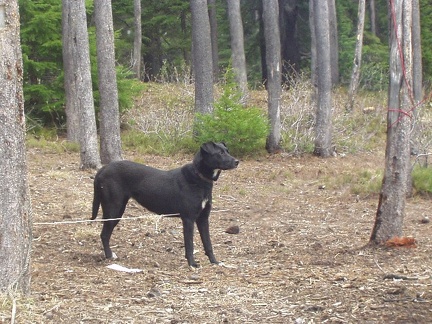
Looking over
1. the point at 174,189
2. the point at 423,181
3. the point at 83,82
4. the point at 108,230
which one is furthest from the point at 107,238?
the point at 423,181

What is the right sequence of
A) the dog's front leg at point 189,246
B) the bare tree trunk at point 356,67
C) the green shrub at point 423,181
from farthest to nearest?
the bare tree trunk at point 356,67, the green shrub at point 423,181, the dog's front leg at point 189,246

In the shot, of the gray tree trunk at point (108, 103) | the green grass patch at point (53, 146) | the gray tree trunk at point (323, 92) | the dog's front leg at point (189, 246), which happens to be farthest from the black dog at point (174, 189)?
the gray tree trunk at point (323, 92)

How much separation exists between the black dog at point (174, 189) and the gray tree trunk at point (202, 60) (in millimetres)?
9952

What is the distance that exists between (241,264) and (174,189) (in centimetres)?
121

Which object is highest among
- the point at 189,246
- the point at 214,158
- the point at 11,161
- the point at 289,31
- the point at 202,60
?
the point at 289,31

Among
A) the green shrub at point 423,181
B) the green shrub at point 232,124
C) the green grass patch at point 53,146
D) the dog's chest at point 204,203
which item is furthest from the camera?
the green grass patch at point 53,146

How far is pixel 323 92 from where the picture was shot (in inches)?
720

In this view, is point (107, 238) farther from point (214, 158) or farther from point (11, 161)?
point (11, 161)

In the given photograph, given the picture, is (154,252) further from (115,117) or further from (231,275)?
(115,117)

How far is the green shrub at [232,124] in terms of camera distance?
1678cm

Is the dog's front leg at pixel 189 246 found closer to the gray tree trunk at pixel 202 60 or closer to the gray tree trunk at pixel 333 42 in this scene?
the gray tree trunk at pixel 202 60

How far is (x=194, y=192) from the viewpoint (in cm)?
825

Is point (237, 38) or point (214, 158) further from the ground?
point (237, 38)

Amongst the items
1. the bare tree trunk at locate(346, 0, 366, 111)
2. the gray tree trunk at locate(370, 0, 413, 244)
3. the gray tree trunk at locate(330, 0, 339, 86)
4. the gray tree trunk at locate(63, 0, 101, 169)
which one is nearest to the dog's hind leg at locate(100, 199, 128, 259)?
the gray tree trunk at locate(370, 0, 413, 244)
